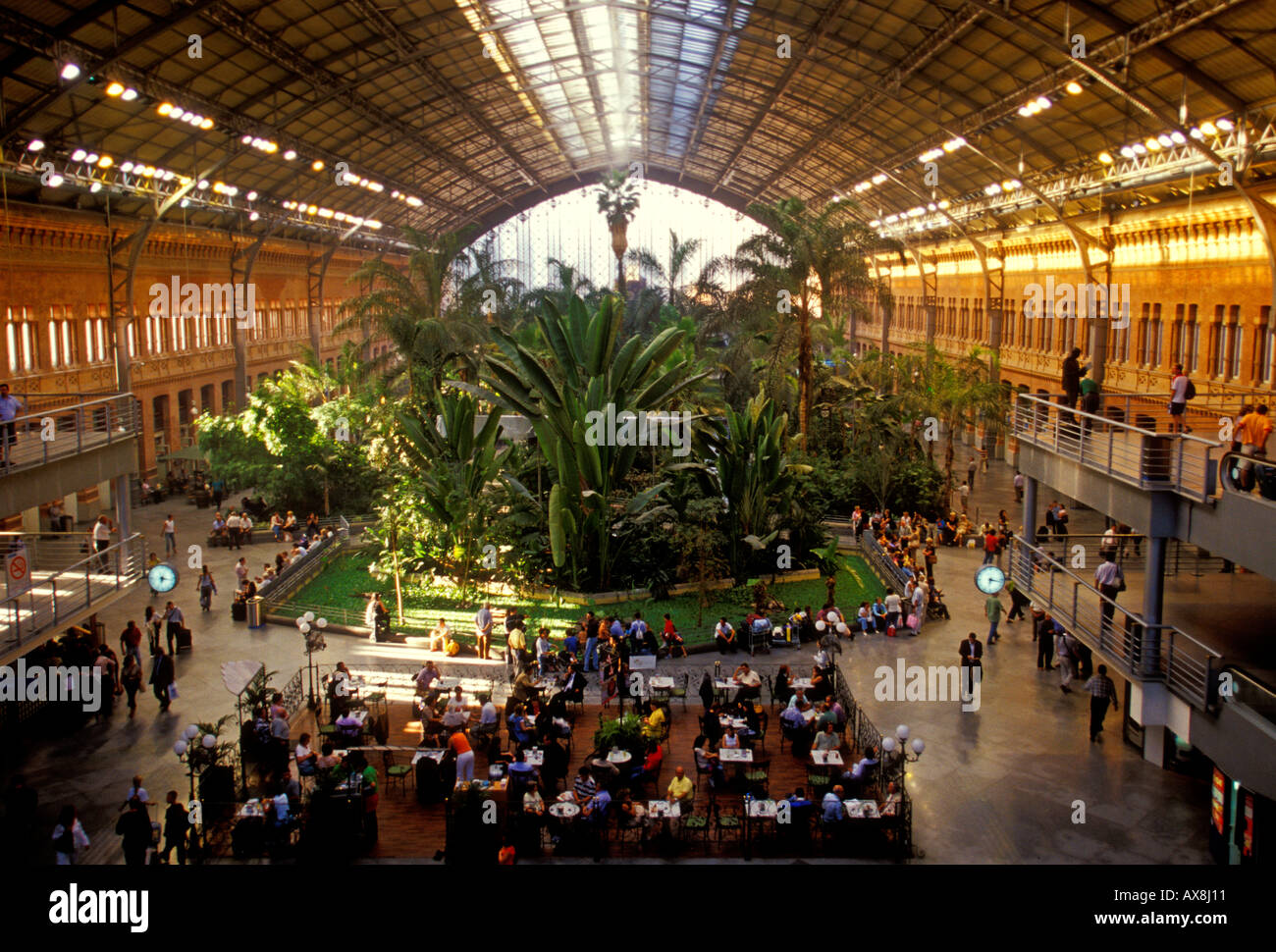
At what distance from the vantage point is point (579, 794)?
42.2 ft

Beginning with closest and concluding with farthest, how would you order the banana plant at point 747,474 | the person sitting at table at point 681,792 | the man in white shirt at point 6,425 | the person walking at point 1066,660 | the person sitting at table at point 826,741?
the person sitting at table at point 681,792
the man in white shirt at point 6,425
the person sitting at table at point 826,741
the person walking at point 1066,660
the banana plant at point 747,474

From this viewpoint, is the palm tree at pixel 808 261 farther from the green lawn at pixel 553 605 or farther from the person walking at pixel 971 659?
the person walking at pixel 971 659

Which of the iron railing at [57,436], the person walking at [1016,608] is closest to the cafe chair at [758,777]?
the person walking at [1016,608]

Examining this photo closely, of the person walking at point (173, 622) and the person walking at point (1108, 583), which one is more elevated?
the person walking at point (1108, 583)

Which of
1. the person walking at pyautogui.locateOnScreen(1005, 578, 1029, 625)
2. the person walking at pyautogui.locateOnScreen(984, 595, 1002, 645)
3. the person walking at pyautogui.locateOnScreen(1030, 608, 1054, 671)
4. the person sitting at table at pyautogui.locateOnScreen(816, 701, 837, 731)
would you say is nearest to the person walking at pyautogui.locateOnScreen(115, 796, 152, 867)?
the person sitting at table at pyautogui.locateOnScreen(816, 701, 837, 731)

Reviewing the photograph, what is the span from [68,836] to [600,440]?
12290mm

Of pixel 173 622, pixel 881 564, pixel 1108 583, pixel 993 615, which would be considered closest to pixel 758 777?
pixel 1108 583

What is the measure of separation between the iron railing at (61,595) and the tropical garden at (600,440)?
549 cm

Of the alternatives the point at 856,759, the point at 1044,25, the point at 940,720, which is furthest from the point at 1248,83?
the point at 856,759

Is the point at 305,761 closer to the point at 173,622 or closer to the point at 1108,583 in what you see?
the point at 173,622

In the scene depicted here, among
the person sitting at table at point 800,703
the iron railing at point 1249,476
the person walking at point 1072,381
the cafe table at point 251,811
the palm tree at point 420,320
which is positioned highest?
the palm tree at point 420,320

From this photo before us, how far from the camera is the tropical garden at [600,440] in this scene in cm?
2169
